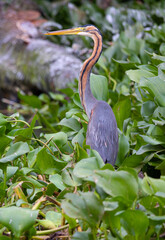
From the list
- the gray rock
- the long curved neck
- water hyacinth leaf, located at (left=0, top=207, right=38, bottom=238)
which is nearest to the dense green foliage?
water hyacinth leaf, located at (left=0, top=207, right=38, bottom=238)

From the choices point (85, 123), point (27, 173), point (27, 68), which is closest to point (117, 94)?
point (85, 123)

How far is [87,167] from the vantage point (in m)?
1.67

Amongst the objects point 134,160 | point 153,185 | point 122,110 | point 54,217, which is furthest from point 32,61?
point 153,185

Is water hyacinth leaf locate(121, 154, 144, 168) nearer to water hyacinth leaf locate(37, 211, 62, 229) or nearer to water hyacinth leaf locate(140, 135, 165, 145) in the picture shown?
water hyacinth leaf locate(140, 135, 165, 145)

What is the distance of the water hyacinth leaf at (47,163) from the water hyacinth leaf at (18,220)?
57 cm

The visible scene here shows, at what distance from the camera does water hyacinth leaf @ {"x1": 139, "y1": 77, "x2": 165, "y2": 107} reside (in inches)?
86.9

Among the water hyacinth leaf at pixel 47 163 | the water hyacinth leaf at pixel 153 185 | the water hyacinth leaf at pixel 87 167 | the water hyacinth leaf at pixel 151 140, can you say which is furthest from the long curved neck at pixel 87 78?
the water hyacinth leaf at pixel 153 185

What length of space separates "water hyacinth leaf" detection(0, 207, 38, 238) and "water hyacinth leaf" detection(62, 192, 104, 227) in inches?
5.7

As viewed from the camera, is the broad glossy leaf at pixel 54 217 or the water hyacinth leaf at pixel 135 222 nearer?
the water hyacinth leaf at pixel 135 222

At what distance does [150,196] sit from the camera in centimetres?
159

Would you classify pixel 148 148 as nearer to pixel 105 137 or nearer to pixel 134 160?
pixel 134 160

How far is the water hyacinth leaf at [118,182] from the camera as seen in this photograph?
4.92 feet

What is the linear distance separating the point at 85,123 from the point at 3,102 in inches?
192

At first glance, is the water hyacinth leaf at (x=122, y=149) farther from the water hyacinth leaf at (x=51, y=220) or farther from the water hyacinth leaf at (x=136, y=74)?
the water hyacinth leaf at (x=51, y=220)
